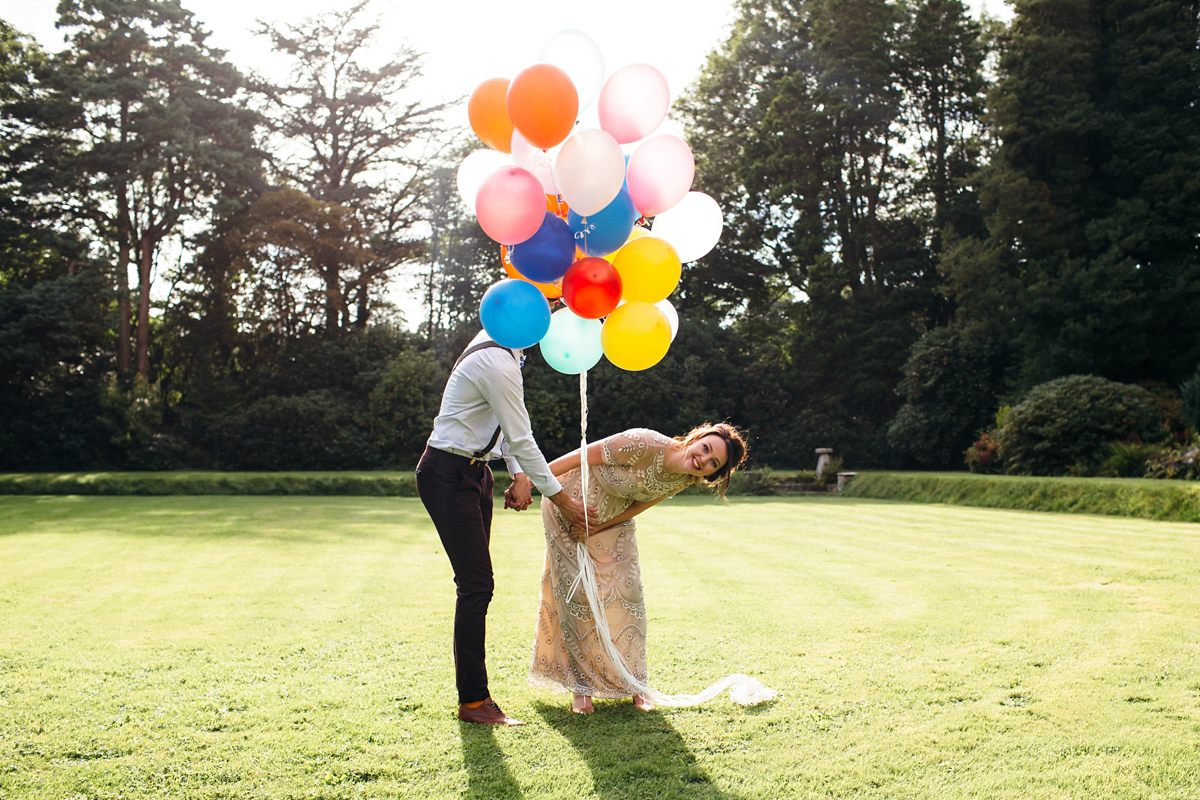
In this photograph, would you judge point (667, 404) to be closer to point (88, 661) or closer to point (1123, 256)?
point (1123, 256)

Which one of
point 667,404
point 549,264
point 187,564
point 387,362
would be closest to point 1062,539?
point 549,264

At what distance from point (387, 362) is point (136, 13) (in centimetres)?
1122

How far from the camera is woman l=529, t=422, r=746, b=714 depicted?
3752 mm

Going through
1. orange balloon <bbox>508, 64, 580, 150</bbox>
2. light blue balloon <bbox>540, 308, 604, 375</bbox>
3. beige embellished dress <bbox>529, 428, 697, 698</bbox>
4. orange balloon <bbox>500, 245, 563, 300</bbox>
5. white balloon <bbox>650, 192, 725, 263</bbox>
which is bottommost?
beige embellished dress <bbox>529, 428, 697, 698</bbox>

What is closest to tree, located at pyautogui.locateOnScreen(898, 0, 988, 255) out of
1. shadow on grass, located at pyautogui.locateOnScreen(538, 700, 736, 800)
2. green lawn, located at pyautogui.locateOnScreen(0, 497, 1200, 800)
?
green lawn, located at pyautogui.locateOnScreen(0, 497, 1200, 800)

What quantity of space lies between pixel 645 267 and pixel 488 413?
102 cm

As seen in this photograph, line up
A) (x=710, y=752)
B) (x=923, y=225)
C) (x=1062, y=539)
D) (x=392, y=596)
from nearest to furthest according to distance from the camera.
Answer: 1. (x=710, y=752)
2. (x=392, y=596)
3. (x=1062, y=539)
4. (x=923, y=225)

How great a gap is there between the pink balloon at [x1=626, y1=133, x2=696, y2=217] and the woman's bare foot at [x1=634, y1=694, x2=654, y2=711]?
7.58 ft

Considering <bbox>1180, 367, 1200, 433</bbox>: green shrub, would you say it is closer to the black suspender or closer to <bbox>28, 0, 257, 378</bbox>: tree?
the black suspender

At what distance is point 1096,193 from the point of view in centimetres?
1883

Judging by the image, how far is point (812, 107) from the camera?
24703 mm

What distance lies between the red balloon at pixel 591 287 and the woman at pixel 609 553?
615mm

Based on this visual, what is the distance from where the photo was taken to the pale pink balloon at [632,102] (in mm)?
3811

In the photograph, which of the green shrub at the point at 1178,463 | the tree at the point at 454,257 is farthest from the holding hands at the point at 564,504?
the tree at the point at 454,257
